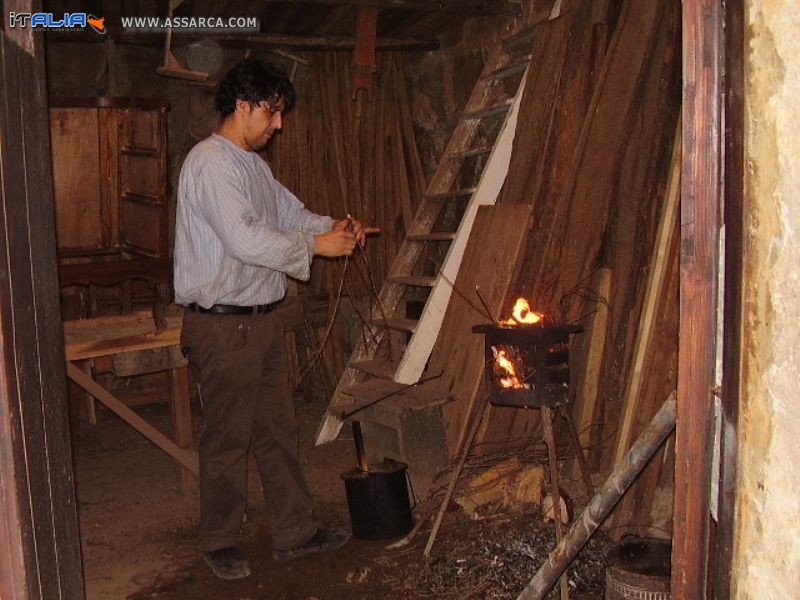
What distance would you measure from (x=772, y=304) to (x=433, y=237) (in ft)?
13.8

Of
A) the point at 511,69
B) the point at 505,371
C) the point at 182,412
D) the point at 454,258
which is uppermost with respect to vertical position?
the point at 511,69

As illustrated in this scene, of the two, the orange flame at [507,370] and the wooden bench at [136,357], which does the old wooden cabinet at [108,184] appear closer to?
the wooden bench at [136,357]

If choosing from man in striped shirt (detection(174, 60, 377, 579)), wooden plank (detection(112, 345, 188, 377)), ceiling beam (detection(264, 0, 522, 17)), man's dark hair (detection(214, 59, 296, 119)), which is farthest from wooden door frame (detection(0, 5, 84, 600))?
ceiling beam (detection(264, 0, 522, 17))

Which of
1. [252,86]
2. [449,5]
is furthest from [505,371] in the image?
[449,5]

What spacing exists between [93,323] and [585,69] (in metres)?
3.34

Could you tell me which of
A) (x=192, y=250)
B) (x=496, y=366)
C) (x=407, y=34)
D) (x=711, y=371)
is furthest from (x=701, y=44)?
(x=407, y=34)

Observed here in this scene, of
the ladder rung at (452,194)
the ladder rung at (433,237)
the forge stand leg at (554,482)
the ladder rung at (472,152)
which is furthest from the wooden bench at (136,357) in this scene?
the forge stand leg at (554,482)

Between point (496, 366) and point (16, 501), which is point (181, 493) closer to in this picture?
point (496, 366)

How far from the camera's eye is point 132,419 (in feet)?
16.3

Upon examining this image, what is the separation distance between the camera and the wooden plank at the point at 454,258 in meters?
5.24

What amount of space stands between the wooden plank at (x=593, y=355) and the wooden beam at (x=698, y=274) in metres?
3.13

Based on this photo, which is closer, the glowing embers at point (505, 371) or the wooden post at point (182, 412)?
the glowing embers at point (505, 371)

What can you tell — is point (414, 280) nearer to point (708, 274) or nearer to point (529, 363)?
point (529, 363)

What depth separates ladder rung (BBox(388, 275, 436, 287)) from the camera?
17.7 feet
